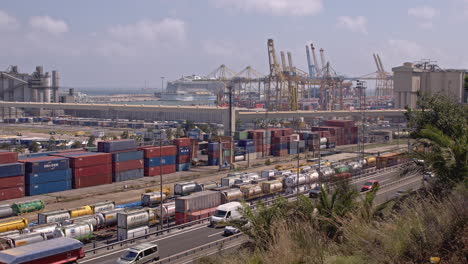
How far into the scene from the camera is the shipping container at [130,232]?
9.89 metres

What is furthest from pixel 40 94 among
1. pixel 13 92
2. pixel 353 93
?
pixel 353 93

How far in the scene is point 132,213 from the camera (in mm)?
10078

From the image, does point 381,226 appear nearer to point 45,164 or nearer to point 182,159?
point 45,164

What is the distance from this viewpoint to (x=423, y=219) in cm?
369

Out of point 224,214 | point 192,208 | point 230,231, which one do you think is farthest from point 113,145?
point 230,231

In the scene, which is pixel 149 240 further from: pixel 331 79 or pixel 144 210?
pixel 331 79

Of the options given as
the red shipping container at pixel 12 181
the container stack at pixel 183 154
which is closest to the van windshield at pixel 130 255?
the red shipping container at pixel 12 181

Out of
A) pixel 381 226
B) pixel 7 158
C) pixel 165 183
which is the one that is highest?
pixel 381 226

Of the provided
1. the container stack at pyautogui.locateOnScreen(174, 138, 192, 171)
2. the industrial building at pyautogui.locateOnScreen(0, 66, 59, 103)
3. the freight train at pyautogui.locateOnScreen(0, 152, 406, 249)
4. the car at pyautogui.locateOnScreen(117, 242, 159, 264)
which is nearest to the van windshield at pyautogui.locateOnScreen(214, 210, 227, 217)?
the freight train at pyautogui.locateOnScreen(0, 152, 406, 249)

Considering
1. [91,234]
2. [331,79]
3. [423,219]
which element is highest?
[331,79]

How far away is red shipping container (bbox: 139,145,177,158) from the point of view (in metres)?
18.9

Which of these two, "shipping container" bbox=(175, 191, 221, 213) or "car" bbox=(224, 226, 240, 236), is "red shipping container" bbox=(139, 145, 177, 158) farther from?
"car" bbox=(224, 226, 240, 236)

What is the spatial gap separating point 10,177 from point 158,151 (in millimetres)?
5975

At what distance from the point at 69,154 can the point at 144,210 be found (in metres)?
8.07
